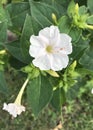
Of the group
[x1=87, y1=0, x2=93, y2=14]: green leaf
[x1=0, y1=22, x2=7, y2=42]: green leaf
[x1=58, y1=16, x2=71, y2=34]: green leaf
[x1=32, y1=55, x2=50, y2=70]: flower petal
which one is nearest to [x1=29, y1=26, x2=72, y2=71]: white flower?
[x1=32, y1=55, x2=50, y2=70]: flower petal

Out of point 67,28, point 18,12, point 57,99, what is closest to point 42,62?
point 67,28

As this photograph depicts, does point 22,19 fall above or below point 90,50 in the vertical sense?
above

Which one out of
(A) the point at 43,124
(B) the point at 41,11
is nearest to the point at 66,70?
(B) the point at 41,11

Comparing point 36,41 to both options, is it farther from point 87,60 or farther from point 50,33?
point 87,60

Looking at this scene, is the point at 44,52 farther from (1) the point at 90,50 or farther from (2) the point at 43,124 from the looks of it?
(2) the point at 43,124

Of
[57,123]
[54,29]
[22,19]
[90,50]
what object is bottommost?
[57,123]

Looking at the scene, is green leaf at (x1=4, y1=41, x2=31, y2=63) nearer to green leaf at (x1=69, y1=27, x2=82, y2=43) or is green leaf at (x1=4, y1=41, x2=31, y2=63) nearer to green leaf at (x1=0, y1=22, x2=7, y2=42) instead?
green leaf at (x1=0, y1=22, x2=7, y2=42)

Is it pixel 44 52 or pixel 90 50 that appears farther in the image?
pixel 90 50
